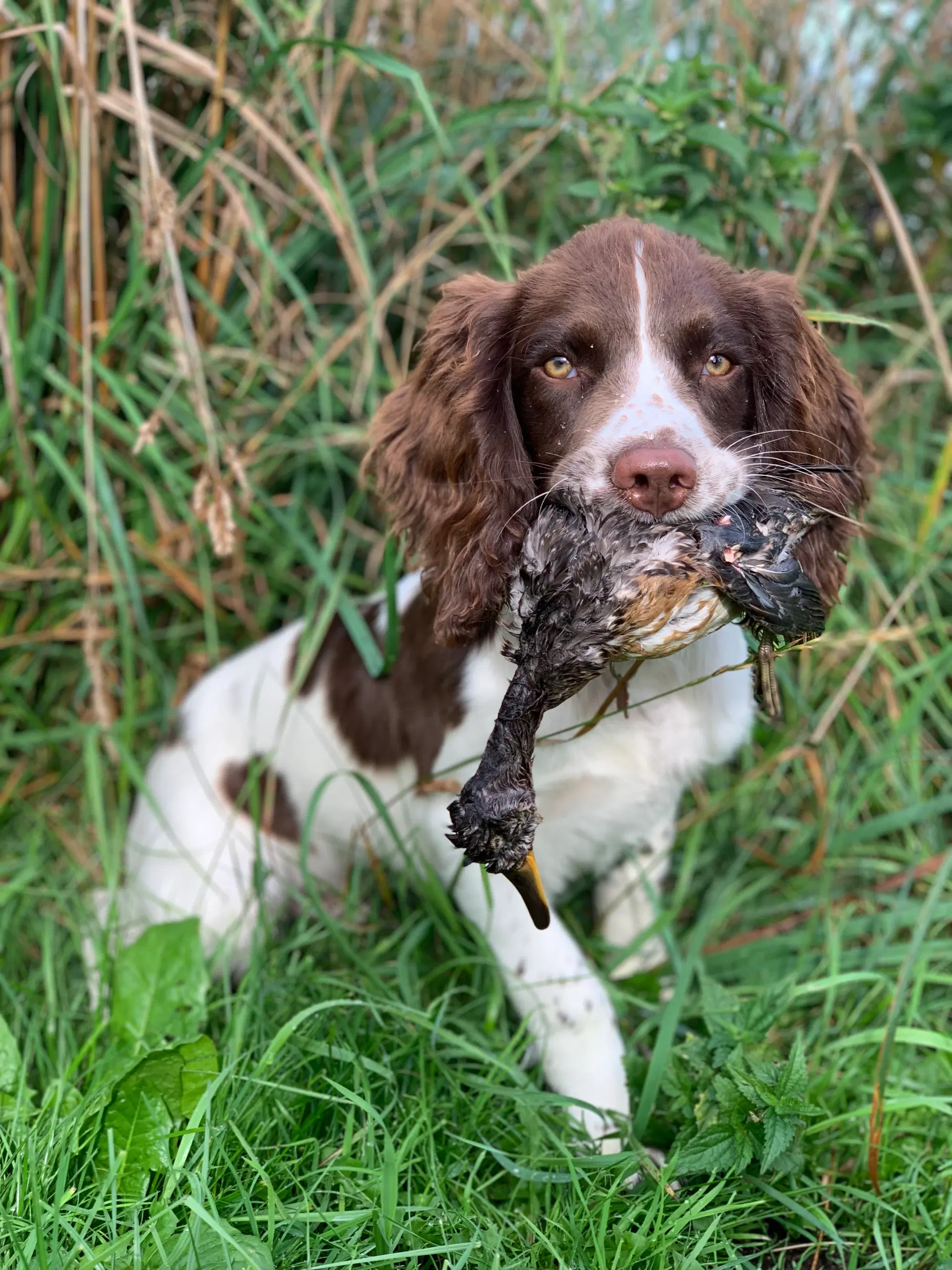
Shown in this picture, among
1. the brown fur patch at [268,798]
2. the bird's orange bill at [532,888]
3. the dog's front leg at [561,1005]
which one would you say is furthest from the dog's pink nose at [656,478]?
the brown fur patch at [268,798]

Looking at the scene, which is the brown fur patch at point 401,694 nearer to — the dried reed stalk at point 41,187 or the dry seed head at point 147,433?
the dry seed head at point 147,433

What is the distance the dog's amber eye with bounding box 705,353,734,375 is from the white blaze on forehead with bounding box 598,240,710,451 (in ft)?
0.30

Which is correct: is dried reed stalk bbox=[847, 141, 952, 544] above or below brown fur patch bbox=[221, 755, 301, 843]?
above

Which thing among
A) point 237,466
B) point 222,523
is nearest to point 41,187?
point 237,466

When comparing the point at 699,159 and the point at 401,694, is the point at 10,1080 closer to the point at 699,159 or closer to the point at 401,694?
the point at 401,694

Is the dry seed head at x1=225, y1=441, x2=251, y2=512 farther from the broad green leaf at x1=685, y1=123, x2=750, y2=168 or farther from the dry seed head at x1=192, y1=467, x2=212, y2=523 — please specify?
the broad green leaf at x1=685, y1=123, x2=750, y2=168

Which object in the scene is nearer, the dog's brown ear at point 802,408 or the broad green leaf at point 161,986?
the dog's brown ear at point 802,408

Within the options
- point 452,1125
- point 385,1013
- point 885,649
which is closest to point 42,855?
point 385,1013

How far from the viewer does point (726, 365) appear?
1.99 m

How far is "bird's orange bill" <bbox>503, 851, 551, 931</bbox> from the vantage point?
1674 millimetres

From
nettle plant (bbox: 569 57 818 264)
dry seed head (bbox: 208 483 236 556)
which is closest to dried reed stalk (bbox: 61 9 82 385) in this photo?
dry seed head (bbox: 208 483 236 556)

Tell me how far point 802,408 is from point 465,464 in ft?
1.93

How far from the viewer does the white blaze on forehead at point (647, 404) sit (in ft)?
5.67

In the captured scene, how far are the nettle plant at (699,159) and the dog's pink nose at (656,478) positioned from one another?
1045mm
